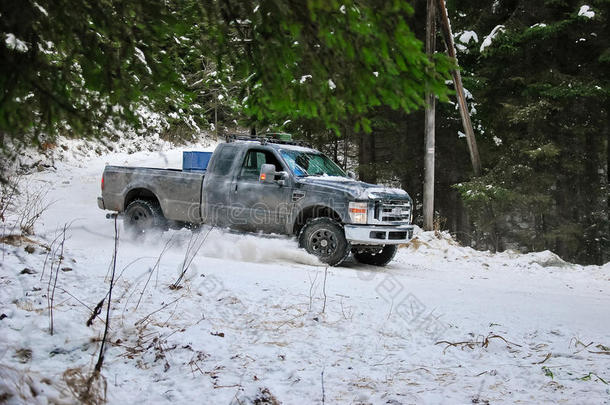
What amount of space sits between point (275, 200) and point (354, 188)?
58.9 inches

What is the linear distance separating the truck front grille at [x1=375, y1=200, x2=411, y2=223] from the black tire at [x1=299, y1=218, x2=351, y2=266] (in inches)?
28.7

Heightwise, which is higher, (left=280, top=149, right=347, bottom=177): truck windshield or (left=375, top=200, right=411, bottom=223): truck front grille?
(left=280, top=149, right=347, bottom=177): truck windshield

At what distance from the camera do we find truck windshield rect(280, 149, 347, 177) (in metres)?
9.34

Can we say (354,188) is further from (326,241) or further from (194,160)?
(194,160)

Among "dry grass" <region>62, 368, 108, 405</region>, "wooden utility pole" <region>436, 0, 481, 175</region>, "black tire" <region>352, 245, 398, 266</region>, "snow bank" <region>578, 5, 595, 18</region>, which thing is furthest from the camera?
"snow bank" <region>578, 5, 595, 18</region>

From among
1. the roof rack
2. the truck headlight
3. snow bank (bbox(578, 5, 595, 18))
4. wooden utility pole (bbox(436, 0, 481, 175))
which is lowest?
the truck headlight

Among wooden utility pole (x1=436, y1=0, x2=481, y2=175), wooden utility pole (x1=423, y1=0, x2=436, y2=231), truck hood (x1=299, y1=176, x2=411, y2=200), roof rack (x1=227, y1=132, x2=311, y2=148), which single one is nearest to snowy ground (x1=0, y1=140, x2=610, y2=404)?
truck hood (x1=299, y1=176, x2=411, y2=200)

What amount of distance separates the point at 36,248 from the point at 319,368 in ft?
13.5

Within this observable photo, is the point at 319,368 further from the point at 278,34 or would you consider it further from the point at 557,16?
the point at 557,16

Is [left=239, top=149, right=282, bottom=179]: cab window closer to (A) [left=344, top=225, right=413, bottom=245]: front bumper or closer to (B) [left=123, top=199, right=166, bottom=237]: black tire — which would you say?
(A) [left=344, top=225, right=413, bottom=245]: front bumper

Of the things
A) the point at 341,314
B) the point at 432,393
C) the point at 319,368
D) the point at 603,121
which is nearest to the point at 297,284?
the point at 341,314

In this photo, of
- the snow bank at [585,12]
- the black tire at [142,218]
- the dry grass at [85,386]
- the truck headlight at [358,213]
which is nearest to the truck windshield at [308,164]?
the truck headlight at [358,213]

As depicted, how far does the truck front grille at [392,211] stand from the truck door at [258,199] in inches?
64.6

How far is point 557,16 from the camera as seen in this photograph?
615 inches
